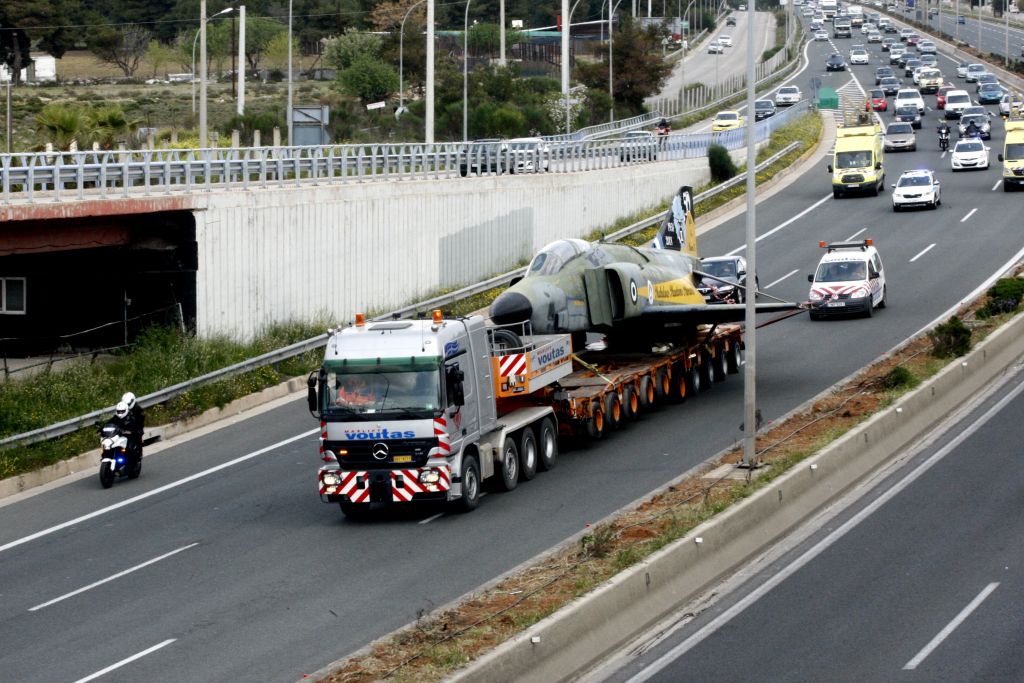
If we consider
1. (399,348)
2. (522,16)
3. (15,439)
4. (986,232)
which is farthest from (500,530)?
(522,16)

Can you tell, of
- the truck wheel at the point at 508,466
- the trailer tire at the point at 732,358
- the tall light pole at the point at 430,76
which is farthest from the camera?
the tall light pole at the point at 430,76

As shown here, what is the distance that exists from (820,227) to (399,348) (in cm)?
3651

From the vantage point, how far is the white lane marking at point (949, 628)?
15500mm

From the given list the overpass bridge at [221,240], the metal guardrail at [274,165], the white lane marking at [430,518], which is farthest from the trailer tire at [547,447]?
the metal guardrail at [274,165]

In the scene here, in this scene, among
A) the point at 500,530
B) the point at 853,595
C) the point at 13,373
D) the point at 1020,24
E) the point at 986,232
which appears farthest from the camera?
the point at 1020,24

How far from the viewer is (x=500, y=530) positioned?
73.4 feet

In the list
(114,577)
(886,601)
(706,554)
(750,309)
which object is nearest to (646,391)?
(750,309)

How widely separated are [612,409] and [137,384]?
36.4ft

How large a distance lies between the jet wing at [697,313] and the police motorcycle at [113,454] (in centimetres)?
1161

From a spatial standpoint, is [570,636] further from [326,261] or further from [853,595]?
[326,261]

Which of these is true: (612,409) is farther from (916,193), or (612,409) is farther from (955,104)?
(955,104)

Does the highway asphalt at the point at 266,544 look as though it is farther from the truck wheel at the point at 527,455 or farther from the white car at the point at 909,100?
the white car at the point at 909,100

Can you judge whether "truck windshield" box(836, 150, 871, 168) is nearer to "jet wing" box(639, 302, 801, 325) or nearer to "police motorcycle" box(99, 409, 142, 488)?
"jet wing" box(639, 302, 801, 325)

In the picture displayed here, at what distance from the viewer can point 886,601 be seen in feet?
58.6
